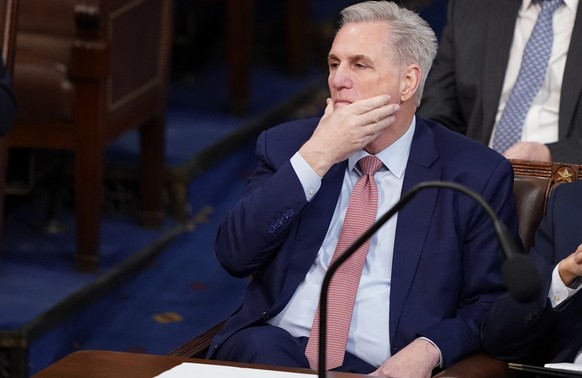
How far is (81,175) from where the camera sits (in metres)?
4.31

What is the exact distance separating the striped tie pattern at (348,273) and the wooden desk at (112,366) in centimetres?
40

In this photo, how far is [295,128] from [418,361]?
2.12 ft

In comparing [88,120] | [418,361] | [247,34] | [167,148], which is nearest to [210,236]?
[167,148]

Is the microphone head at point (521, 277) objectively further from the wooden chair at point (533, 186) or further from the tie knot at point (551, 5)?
the tie knot at point (551, 5)

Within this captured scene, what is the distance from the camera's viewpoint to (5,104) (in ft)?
11.6

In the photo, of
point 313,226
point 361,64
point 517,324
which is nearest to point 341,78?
point 361,64

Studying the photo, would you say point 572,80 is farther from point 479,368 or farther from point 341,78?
point 479,368

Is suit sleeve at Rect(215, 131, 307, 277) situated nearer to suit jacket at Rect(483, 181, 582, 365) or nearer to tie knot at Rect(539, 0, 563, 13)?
suit jacket at Rect(483, 181, 582, 365)

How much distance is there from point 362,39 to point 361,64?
0.06 m

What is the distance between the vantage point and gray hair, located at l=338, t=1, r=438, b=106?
2707 millimetres

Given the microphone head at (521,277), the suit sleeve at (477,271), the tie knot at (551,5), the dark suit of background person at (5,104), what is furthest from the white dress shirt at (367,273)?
the dark suit of background person at (5,104)

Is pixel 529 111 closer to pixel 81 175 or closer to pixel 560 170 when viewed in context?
pixel 560 170

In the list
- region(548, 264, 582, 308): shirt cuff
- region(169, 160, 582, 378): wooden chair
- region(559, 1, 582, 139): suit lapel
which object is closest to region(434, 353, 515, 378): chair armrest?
region(548, 264, 582, 308): shirt cuff

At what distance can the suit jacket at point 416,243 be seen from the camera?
2627 mm
